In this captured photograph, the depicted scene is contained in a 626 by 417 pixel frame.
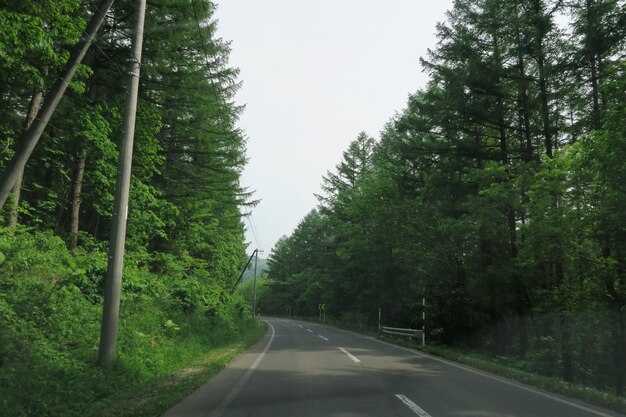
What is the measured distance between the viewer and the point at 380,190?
27.9 metres

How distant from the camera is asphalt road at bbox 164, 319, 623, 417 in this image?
6340 mm

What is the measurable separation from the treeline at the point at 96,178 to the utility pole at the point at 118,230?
1.27ft

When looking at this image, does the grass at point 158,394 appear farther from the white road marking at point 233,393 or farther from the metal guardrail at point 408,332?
the metal guardrail at point 408,332

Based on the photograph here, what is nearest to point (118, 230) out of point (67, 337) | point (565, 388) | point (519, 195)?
point (67, 337)

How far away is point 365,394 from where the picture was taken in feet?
25.1

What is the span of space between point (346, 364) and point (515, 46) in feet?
46.4

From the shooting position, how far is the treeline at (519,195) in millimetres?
12516

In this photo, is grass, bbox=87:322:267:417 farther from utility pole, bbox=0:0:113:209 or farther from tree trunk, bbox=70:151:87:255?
tree trunk, bbox=70:151:87:255

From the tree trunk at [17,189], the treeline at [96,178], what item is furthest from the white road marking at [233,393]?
the tree trunk at [17,189]

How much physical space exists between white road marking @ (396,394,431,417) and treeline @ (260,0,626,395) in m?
6.79

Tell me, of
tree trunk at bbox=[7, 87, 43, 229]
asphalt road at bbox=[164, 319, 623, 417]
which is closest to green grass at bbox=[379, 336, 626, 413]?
asphalt road at bbox=[164, 319, 623, 417]

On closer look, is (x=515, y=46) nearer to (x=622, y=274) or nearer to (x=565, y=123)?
(x=565, y=123)

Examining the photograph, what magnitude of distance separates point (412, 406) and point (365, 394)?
1131mm

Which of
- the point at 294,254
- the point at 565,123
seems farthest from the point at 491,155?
the point at 294,254
